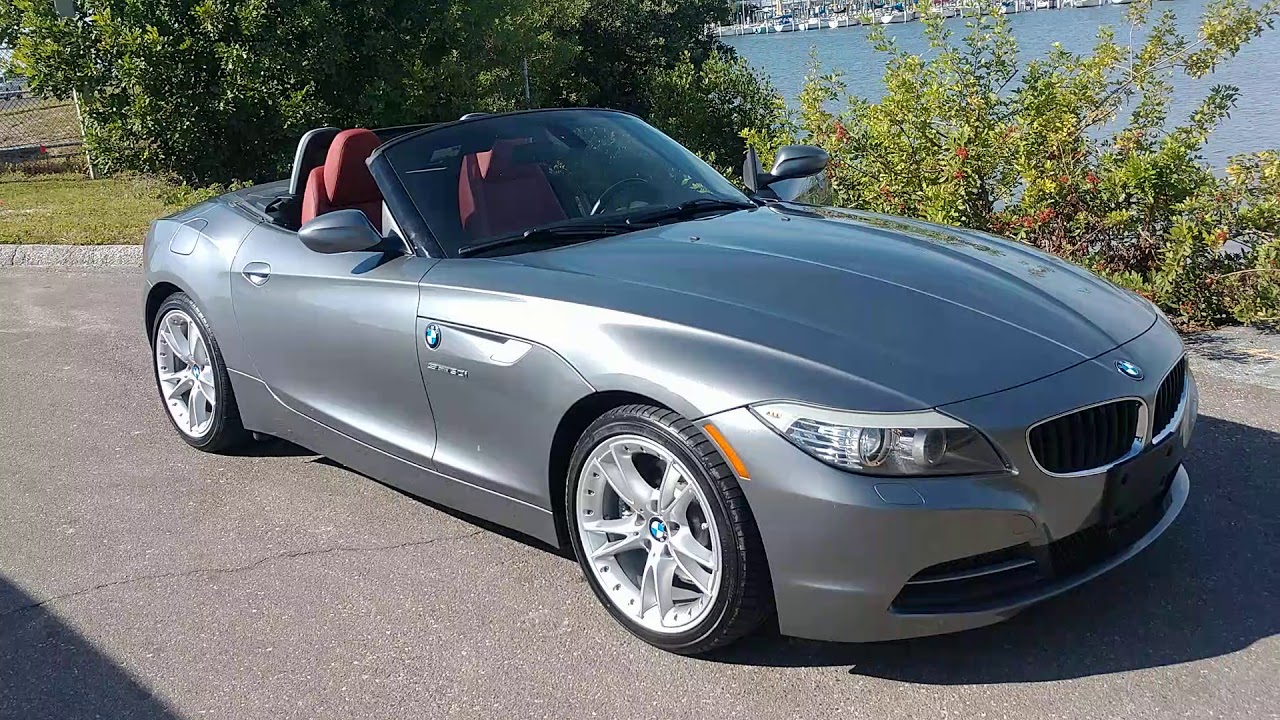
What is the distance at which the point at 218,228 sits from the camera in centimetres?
513

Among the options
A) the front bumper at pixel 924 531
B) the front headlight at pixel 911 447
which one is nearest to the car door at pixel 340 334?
the front bumper at pixel 924 531

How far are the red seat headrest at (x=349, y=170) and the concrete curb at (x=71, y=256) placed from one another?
5766mm

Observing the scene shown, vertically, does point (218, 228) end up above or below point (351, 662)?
above

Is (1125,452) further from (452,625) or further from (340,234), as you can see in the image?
(340,234)

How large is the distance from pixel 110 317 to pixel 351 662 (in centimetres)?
561

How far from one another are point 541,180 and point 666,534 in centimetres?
161

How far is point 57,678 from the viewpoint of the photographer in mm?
3459

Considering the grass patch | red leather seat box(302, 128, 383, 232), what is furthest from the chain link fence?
red leather seat box(302, 128, 383, 232)

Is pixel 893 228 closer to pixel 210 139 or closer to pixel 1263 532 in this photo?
pixel 1263 532

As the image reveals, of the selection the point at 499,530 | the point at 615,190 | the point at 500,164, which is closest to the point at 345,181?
the point at 500,164

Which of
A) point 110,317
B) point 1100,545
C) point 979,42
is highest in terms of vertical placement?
point 979,42

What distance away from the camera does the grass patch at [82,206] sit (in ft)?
36.3

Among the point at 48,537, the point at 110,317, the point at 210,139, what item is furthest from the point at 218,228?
the point at 210,139

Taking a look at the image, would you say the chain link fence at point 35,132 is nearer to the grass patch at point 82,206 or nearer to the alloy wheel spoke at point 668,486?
the grass patch at point 82,206
